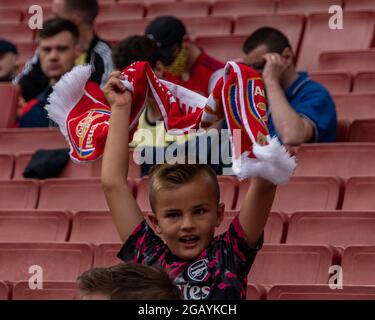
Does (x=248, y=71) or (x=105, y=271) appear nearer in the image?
(x=105, y=271)

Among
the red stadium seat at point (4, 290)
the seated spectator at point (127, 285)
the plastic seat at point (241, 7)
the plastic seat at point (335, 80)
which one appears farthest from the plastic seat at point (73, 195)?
the seated spectator at point (127, 285)

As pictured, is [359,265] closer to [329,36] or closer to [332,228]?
[332,228]

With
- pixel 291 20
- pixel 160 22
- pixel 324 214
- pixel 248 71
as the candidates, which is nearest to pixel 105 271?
pixel 248 71

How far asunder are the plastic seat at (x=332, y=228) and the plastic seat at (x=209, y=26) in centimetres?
209

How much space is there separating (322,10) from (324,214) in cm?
207

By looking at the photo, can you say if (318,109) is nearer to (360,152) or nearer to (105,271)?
(360,152)

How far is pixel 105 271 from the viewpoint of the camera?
6.03 feet

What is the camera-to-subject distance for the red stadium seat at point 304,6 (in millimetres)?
5441

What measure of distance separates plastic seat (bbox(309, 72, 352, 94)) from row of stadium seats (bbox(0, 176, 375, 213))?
91 cm

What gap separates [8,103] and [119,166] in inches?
101

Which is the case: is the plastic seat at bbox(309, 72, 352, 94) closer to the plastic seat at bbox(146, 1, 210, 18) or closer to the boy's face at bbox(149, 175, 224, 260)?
Result: the plastic seat at bbox(146, 1, 210, 18)

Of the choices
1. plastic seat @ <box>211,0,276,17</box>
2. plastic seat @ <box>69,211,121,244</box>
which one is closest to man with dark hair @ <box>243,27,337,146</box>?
plastic seat @ <box>69,211,121,244</box>

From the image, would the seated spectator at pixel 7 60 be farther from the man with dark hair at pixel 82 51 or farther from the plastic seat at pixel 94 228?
the plastic seat at pixel 94 228

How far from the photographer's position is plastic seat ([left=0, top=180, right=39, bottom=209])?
13.9 feet
